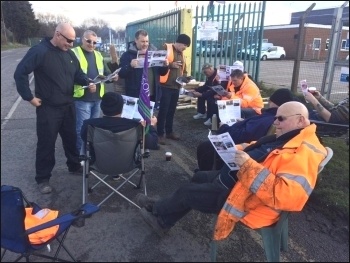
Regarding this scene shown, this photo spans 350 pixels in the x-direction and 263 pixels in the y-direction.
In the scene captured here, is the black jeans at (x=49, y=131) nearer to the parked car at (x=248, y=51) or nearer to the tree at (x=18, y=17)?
the parked car at (x=248, y=51)

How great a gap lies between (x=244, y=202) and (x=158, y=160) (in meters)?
2.77

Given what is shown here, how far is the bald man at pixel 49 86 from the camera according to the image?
3.46m

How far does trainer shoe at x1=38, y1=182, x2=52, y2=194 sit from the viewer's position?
149 inches

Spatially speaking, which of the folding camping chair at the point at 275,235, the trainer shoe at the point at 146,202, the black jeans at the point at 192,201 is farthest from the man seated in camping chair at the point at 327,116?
the trainer shoe at the point at 146,202

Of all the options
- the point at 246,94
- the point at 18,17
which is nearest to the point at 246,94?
the point at 246,94

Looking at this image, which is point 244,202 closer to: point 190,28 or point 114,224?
point 114,224

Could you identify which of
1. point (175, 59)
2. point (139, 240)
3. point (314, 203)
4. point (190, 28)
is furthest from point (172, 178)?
point (190, 28)

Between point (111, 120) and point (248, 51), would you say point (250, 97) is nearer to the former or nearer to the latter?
point (111, 120)

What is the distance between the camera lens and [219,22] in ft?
29.8

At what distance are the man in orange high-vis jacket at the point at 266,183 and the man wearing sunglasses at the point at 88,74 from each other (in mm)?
2245

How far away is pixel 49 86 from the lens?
3619 mm

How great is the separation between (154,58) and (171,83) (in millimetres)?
934

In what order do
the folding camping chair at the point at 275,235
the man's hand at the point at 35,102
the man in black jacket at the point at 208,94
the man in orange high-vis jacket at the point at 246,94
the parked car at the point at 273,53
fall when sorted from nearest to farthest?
the folding camping chair at the point at 275,235
the man's hand at the point at 35,102
the man in orange high-vis jacket at the point at 246,94
the man in black jacket at the point at 208,94
the parked car at the point at 273,53

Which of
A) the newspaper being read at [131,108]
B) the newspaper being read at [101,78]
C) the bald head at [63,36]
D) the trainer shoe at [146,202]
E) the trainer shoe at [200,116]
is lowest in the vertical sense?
the trainer shoe at [200,116]
